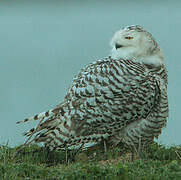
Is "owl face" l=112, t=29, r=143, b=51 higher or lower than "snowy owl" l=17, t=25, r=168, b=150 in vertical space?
higher

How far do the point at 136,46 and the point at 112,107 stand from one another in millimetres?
1010

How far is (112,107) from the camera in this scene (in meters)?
6.44

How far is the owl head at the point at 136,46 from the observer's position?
688cm

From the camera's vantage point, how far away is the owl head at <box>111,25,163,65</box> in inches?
271

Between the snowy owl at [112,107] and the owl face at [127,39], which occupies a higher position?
the owl face at [127,39]

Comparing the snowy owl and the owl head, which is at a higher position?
the owl head

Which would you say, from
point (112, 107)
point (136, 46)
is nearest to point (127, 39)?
point (136, 46)

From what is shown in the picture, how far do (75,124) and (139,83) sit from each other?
0.98 metres

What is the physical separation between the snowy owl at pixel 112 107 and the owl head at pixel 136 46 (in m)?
0.01

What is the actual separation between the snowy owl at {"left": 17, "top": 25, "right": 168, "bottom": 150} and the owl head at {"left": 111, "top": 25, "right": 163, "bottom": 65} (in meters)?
0.01

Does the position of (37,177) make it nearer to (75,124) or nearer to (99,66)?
(75,124)

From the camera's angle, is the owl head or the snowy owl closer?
the snowy owl

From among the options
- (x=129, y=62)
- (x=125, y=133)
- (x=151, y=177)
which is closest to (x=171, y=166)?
(x=151, y=177)

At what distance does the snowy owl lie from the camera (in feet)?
21.2
